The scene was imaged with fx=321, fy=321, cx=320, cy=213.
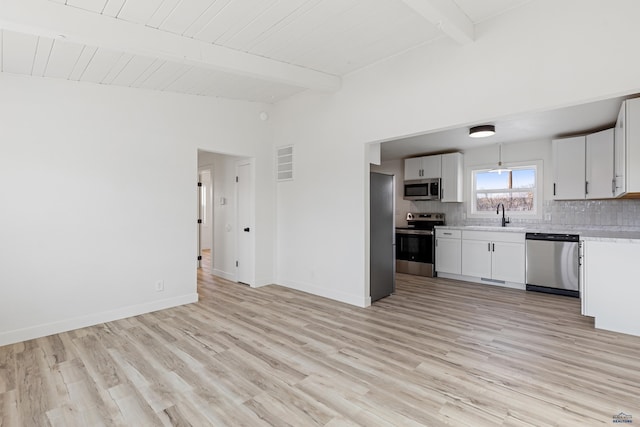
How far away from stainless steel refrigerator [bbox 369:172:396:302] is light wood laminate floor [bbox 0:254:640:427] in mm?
504

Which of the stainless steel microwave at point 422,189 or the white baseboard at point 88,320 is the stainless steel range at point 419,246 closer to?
the stainless steel microwave at point 422,189

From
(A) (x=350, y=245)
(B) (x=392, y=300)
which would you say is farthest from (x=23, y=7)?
(B) (x=392, y=300)

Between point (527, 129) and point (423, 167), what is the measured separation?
2.04 metres

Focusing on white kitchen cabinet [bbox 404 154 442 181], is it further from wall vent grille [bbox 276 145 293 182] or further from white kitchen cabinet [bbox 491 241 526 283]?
wall vent grille [bbox 276 145 293 182]

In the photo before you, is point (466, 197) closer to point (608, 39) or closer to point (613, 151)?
point (613, 151)

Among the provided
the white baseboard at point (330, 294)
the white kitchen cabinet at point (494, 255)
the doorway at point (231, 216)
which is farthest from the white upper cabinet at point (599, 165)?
the doorway at point (231, 216)

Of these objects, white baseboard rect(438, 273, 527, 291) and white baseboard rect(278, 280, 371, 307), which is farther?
white baseboard rect(438, 273, 527, 291)

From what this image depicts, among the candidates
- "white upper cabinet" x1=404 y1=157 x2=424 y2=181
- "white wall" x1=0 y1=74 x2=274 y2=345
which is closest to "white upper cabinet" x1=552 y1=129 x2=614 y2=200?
"white upper cabinet" x1=404 y1=157 x2=424 y2=181

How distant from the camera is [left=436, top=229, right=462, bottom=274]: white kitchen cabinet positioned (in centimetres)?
566

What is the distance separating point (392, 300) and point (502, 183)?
10.7ft

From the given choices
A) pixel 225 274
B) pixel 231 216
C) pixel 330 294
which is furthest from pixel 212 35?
pixel 225 274

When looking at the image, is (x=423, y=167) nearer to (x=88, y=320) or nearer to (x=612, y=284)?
(x=612, y=284)

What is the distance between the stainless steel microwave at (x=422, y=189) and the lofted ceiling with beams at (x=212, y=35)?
10.5 feet

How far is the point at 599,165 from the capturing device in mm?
4500
